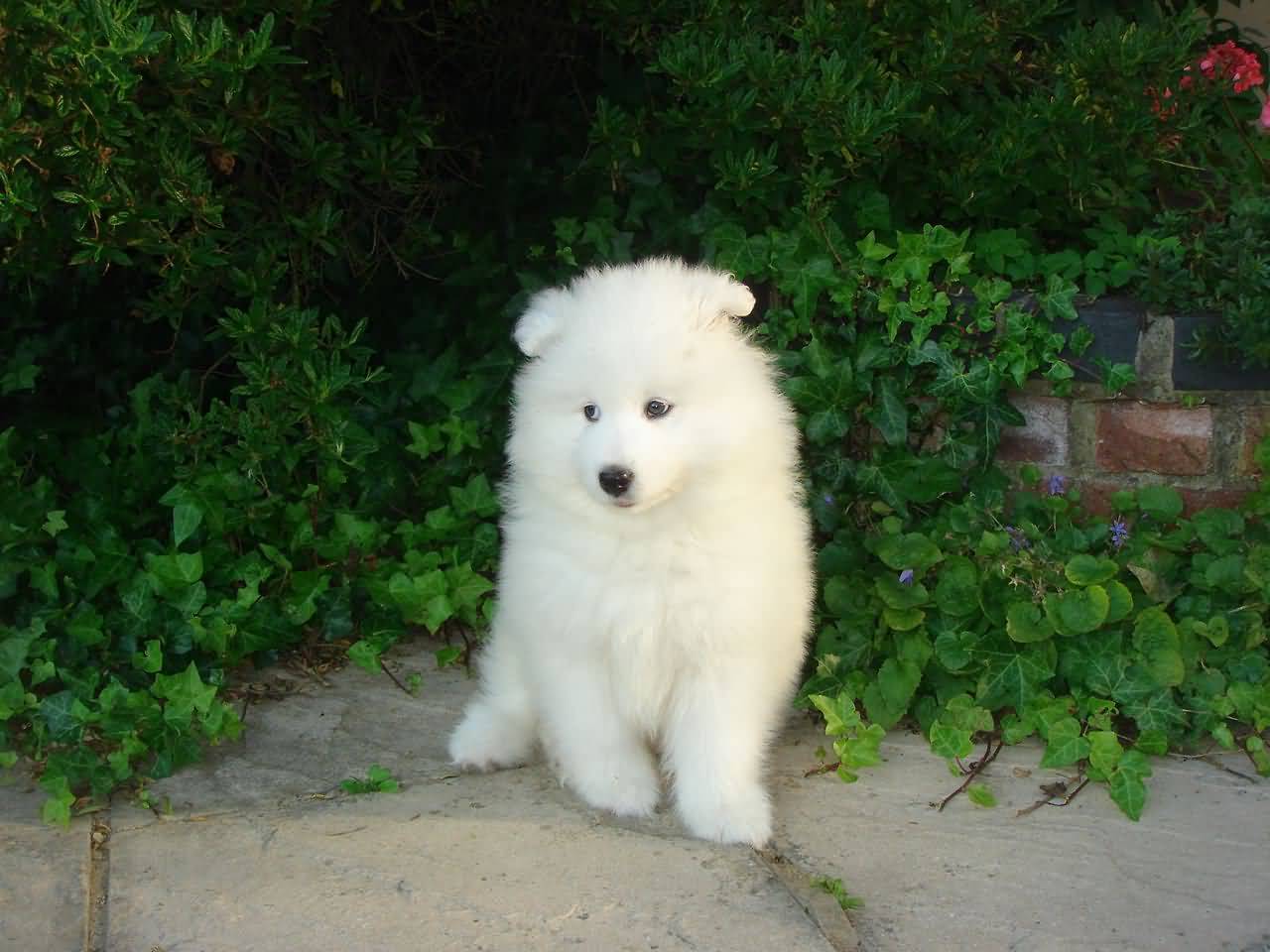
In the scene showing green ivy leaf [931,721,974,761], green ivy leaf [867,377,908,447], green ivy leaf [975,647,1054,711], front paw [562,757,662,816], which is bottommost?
front paw [562,757,662,816]

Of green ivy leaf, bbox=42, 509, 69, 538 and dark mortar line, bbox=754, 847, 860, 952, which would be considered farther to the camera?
green ivy leaf, bbox=42, 509, 69, 538

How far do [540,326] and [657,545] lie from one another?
1.83 ft

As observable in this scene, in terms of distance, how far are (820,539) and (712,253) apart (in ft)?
3.01

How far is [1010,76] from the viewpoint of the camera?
3.79 meters

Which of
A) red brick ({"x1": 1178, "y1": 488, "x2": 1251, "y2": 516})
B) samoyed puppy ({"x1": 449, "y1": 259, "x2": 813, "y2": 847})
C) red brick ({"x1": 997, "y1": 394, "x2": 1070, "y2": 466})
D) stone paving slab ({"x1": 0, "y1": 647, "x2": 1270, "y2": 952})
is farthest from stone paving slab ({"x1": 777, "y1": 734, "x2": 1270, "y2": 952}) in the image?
red brick ({"x1": 997, "y1": 394, "x2": 1070, "y2": 466})

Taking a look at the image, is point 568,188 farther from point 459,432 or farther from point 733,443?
point 733,443

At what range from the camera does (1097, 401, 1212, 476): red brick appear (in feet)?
11.4

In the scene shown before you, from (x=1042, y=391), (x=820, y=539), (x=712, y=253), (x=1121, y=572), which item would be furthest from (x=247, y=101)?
(x=1121, y=572)

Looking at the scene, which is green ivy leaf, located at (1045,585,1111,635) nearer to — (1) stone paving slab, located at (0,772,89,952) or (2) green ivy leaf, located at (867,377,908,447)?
(2) green ivy leaf, located at (867,377,908,447)

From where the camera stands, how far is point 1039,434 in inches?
143

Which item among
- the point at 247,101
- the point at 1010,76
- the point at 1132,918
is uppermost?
the point at 1010,76

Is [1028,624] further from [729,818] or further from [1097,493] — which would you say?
[729,818]

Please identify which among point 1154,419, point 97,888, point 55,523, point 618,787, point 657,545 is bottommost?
point 97,888

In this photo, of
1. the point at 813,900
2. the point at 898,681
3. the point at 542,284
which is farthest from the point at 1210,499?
the point at 542,284
